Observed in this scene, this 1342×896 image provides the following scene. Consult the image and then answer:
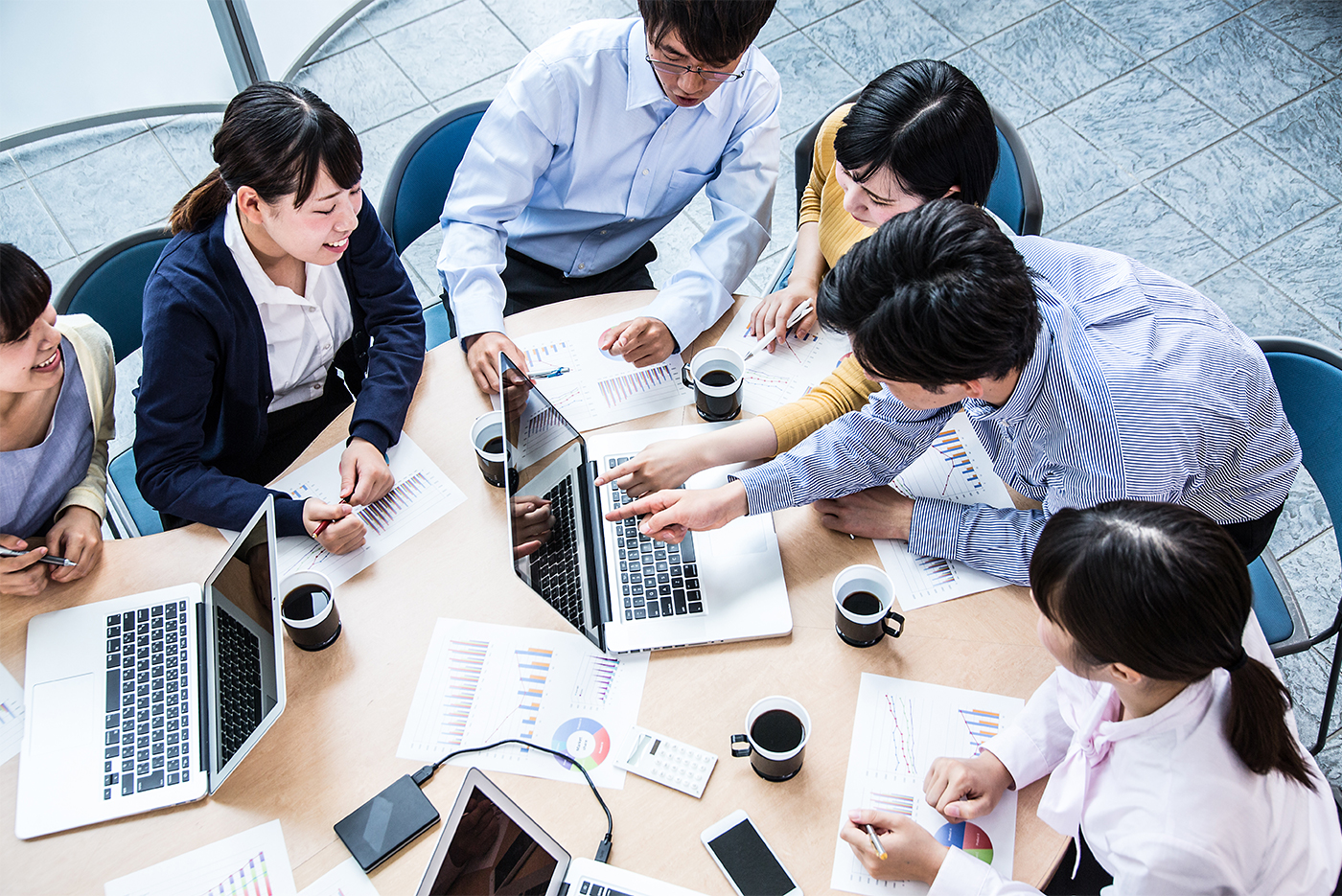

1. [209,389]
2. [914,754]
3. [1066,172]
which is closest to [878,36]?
[1066,172]

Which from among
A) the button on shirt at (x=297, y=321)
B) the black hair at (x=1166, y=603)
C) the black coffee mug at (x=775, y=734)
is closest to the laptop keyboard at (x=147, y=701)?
the button on shirt at (x=297, y=321)

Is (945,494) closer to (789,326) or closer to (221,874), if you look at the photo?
(789,326)

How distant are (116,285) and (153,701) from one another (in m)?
0.89

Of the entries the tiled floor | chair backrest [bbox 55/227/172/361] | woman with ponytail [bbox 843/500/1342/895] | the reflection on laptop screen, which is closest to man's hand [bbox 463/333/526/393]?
chair backrest [bbox 55/227/172/361]

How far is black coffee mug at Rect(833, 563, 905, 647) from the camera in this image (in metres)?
1.45

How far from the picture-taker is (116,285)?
1.93m

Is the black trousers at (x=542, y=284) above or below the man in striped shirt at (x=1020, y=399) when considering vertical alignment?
below

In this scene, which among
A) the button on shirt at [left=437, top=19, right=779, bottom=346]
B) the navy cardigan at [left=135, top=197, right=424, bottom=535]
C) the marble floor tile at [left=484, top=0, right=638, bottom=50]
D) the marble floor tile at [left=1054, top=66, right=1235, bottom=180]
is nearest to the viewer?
the navy cardigan at [left=135, top=197, right=424, bottom=535]

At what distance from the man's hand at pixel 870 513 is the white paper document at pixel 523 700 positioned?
38 centimetres

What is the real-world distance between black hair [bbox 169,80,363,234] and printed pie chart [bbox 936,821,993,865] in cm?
135

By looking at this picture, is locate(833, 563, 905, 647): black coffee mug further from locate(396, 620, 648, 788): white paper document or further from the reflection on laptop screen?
the reflection on laptop screen

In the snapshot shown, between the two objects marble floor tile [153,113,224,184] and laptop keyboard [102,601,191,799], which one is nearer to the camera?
laptop keyboard [102,601,191,799]

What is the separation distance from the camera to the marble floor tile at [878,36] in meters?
3.58

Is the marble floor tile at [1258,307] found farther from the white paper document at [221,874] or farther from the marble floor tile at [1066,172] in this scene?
the white paper document at [221,874]
